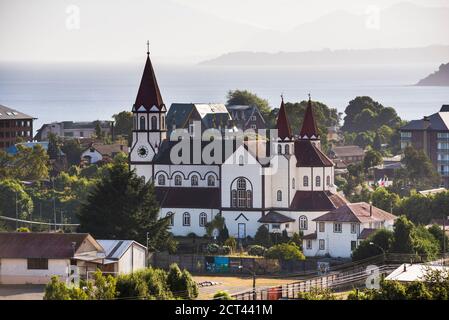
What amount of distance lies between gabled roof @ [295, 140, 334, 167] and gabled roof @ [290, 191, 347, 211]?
4.20 ft

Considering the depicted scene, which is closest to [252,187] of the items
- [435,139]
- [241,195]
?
[241,195]

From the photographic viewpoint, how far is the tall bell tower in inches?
3125

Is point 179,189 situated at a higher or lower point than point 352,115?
lower

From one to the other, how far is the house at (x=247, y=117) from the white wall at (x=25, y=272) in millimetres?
60885

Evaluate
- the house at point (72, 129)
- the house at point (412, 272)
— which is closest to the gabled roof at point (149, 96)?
the house at point (412, 272)

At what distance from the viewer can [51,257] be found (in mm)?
60125

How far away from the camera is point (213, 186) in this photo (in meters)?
77.7

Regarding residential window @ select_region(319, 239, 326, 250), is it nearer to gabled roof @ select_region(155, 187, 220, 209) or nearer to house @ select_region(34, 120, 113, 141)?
gabled roof @ select_region(155, 187, 220, 209)

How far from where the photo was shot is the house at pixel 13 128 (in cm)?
12231

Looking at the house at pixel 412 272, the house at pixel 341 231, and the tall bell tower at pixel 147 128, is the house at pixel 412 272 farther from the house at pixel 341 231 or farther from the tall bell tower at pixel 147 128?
the tall bell tower at pixel 147 128

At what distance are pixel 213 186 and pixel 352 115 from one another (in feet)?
268
